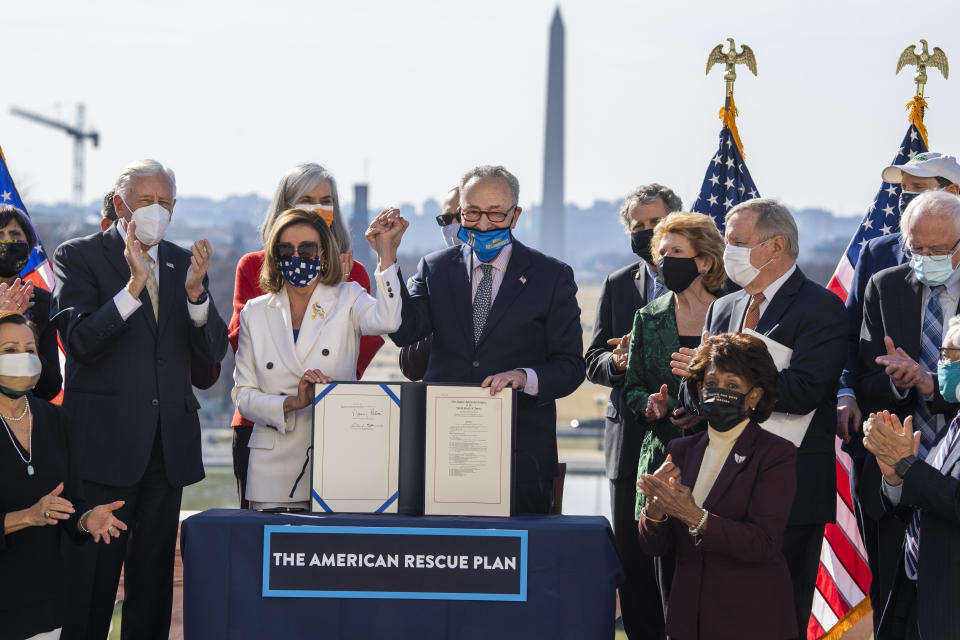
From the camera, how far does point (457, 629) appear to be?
3990 millimetres

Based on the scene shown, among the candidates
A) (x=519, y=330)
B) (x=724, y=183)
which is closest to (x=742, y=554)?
(x=519, y=330)

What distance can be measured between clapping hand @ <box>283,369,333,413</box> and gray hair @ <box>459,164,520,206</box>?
37.6 inches

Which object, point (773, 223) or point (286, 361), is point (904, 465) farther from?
point (286, 361)

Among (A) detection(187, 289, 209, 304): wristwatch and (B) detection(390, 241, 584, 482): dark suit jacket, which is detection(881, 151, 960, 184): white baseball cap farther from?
(A) detection(187, 289, 209, 304): wristwatch

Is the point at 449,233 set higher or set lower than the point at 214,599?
higher

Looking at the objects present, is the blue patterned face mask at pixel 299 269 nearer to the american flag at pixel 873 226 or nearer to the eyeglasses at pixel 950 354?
the eyeglasses at pixel 950 354

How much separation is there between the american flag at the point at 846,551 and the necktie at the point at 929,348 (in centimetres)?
126

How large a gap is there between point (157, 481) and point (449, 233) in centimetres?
208

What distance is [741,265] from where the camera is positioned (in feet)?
15.4

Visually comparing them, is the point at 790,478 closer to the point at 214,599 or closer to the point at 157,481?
the point at 214,599

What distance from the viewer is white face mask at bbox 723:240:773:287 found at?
4695mm

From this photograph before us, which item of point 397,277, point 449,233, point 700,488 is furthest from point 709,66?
point 700,488

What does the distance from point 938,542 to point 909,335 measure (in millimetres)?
1089

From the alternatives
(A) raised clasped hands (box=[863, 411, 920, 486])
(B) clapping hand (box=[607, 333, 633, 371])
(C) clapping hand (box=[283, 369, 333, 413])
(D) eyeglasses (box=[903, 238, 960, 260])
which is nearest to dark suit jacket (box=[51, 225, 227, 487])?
(C) clapping hand (box=[283, 369, 333, 413])
